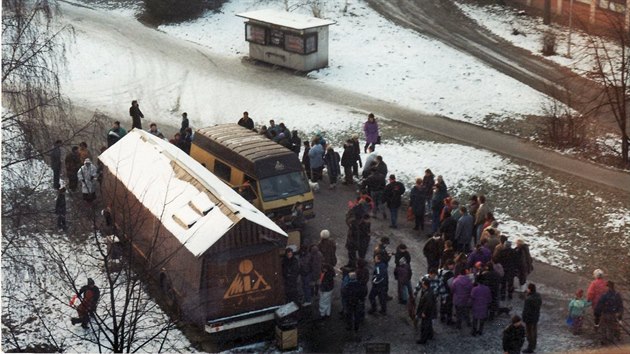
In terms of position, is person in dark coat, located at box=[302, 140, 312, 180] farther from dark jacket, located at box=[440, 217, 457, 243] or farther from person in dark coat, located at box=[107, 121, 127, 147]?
dark jacket, located at box=[440, 217, 457, 243]

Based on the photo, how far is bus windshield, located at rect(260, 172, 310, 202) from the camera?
2609cm

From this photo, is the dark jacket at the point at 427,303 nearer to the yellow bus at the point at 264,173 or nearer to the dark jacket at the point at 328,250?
the dark jacket at the point at 328,250

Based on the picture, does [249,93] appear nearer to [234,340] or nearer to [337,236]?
[337,236]

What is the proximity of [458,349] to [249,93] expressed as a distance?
1964cm

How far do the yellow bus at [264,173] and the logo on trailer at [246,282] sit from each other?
4.60 m

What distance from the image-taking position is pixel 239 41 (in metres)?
44.4

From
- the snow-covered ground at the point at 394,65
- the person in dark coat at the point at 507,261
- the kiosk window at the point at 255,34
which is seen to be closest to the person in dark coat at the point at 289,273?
the person in dark coat at the point at 507,261

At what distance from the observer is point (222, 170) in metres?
27.5

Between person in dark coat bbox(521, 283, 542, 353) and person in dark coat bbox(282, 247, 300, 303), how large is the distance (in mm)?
5131

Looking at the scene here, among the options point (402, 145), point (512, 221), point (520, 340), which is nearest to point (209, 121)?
point (402, 145)

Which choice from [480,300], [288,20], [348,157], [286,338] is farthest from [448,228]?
[288,20]

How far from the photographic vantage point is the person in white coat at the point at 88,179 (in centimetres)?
2759

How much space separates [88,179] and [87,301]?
730 cm

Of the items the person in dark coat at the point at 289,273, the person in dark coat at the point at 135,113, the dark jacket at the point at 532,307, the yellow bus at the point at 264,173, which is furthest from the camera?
the person in dark coat at the point at 135,113
